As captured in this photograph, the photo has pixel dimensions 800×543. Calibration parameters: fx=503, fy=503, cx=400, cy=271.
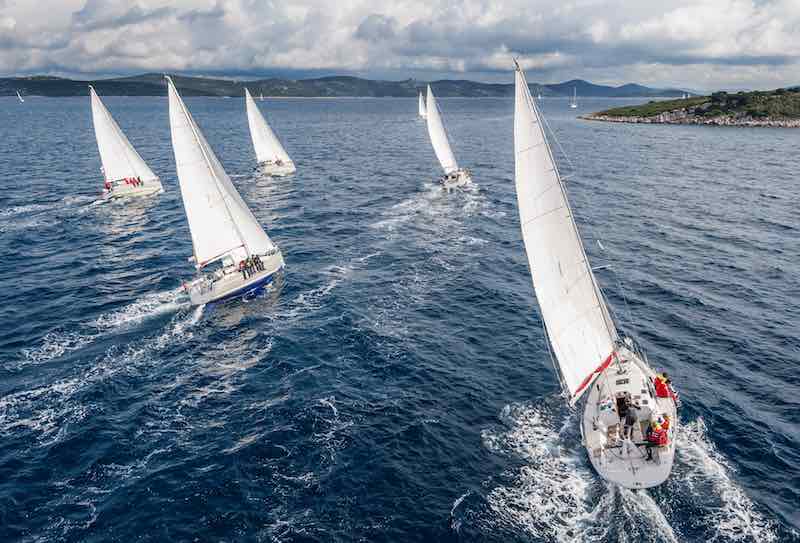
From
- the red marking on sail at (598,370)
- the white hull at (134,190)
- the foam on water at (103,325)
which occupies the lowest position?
the foam on water at (103,325)

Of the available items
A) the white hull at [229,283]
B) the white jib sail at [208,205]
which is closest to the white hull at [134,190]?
the white jib sail at [208,205]

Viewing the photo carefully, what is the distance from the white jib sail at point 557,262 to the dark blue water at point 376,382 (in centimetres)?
467

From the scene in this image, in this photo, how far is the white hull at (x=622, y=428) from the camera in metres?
22.7

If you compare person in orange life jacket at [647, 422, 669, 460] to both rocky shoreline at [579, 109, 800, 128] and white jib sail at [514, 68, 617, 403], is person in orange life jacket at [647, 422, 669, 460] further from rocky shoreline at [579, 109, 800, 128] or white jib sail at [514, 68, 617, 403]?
rocky shoreline at [579, 109, 800, 128]

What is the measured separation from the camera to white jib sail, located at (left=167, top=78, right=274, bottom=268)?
43.9m

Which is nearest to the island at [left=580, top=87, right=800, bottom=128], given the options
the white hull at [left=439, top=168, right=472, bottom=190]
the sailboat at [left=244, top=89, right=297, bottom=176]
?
the white hull at [left=439, top=168, right=472, bottom=190]

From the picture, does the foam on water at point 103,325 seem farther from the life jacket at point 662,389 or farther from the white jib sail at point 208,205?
the life jacket at point 662,389

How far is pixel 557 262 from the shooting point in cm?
2683

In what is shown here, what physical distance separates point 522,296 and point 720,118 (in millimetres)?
173382

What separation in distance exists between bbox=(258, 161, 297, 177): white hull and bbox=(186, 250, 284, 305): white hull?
5348 centimetres

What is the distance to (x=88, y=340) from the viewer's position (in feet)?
123

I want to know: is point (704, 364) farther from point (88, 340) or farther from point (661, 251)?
point (88, 340)

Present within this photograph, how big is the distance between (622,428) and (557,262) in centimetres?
888

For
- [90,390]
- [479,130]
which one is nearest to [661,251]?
[90,390]
